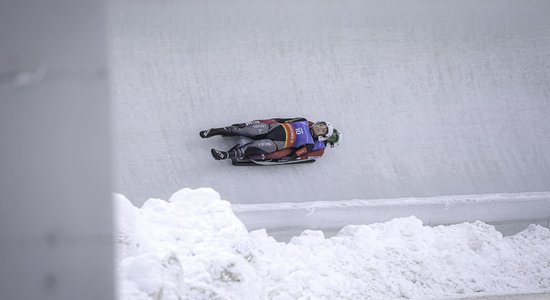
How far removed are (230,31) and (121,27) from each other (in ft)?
3.62

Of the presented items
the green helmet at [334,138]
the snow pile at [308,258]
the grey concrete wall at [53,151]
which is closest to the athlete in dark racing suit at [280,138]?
the green helmet at [334,138]

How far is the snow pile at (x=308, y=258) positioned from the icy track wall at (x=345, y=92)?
107 centimetres

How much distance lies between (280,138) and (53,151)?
5.22 metres

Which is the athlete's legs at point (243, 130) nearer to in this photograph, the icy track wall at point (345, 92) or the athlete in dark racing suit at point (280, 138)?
the athlete in dark racing suit at point (280, 138)

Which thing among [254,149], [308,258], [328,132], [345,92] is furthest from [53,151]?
[345,92]

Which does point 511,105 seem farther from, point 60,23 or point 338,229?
point 60,23

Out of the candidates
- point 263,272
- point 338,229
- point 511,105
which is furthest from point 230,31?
point 263,272

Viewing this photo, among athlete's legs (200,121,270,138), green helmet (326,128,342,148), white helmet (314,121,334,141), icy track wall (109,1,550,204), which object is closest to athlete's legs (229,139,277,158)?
athlete's legs (200,121,270,138)

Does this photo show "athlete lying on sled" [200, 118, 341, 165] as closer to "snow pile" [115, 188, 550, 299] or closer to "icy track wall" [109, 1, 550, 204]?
"icy track wall" [109, 1, 550, 204]

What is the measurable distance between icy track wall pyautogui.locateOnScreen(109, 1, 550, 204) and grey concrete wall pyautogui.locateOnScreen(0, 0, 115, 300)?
4.47 metres

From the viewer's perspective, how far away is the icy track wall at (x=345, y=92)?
7.88 m

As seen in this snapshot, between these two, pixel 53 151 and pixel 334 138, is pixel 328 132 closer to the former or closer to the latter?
pixel 334 138

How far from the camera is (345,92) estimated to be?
9.02 meters

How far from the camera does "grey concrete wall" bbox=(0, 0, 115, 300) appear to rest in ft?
8.99
